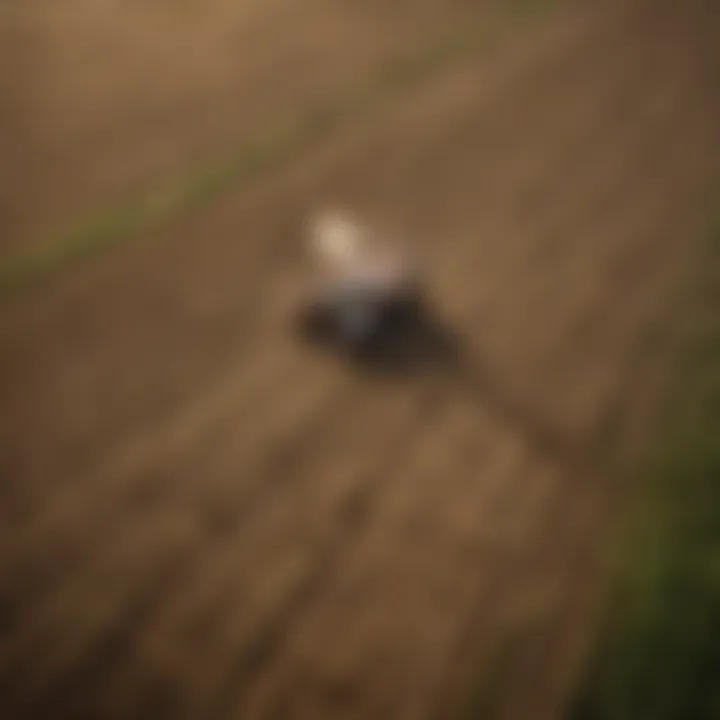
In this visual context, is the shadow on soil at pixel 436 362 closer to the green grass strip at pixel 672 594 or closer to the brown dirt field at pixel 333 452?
the brown dirt field at pixel 333 452

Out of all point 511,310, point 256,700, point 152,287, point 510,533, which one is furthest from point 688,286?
point 256,700

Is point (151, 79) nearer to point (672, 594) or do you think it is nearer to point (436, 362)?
point (436, 362)

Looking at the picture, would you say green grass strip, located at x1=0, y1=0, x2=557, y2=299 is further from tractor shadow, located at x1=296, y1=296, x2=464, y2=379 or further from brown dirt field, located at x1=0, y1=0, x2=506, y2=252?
tractor shadow, located at x1=296, y1=296, x2=464, y2=379

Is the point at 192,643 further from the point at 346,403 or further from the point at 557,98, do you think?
the point at 557,98

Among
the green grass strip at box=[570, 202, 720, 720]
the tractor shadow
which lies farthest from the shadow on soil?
the green grass strip at box=[570, 202, 720, 720]

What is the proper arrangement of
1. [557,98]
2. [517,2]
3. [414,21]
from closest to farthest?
[557,98]
[414,21]
[517,2]

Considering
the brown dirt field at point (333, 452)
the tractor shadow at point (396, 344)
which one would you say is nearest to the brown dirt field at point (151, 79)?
the brown dirt field at point (333, 452)
